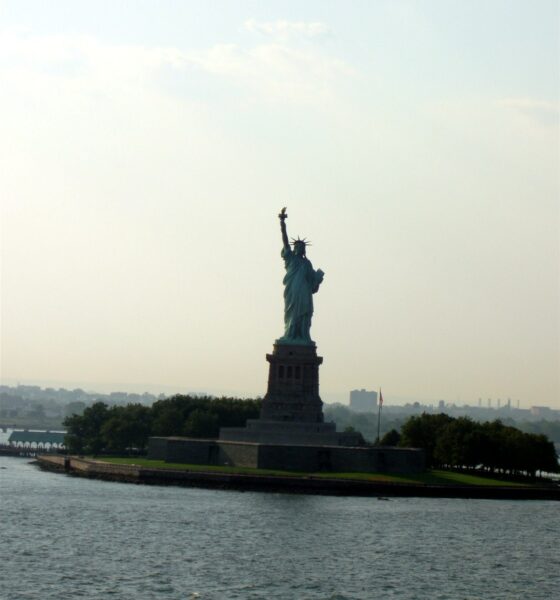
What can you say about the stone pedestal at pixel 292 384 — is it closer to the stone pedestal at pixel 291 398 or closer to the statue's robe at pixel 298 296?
the stone pedestal at pixel 291 398

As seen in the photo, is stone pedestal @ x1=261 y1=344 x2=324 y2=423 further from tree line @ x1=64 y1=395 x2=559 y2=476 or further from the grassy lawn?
tree line @ x1=64 y1=395 x2=559 y2=476

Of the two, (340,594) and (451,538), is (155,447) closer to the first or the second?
(451,538)

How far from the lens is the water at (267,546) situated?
55.9 meters

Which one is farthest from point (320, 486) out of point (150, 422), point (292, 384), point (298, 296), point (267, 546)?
point (150, 422)

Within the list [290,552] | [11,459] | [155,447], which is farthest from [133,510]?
[11,459]

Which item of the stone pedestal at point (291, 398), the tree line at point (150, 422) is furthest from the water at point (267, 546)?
the tree line at point (150, 422)

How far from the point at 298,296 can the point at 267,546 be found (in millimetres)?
44333

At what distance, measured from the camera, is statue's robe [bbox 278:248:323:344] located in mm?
109625

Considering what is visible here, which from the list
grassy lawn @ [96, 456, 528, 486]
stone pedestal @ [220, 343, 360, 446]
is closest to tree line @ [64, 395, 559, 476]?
grassy lawn @ [96, 456, 528, 486]

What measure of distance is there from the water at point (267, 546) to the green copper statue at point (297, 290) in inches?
774

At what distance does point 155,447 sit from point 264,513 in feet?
110

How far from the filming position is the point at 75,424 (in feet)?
445

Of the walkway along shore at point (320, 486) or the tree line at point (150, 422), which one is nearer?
the walkway along shore at point (320, 486)

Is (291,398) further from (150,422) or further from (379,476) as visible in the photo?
(150,422)
